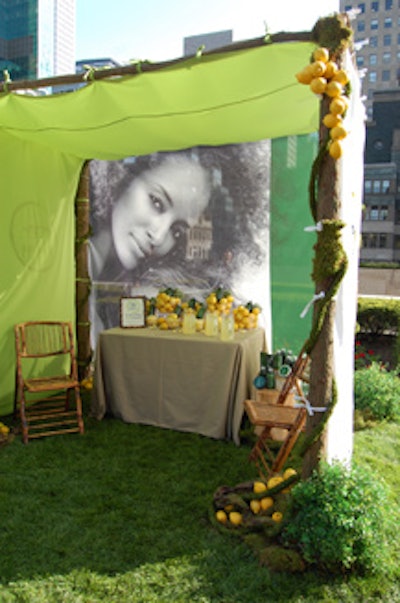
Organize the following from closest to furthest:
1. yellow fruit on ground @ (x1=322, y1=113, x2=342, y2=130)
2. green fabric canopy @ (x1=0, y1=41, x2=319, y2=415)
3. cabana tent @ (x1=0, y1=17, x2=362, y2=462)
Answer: yellow fruit on ground @ (x1=322, y1=113, x2=342, y2=130), cabana tent @ (x1=0, y1=17, x2=362, y2=462), green fabric canopy @ (x1=0, y1=41, x2=319, y2=415)

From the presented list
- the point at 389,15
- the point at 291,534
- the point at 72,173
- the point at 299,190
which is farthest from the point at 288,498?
the point at 389,15

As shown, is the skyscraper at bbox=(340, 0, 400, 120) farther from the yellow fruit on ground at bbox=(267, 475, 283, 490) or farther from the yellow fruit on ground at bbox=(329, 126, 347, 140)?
the yellow fruit on ground at bbox=(267, 475, 283, 490)

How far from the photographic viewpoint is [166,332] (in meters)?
4.66

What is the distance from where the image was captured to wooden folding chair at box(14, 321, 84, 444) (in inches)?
169

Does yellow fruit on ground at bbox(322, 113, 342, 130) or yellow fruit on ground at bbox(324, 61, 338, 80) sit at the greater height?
yellow fruit on ground at bbox(324, 61, 338, 80)

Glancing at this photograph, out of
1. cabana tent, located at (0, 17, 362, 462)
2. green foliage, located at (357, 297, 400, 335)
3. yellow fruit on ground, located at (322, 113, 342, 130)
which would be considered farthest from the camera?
green foliage, located at (357, 297, 400, 335)

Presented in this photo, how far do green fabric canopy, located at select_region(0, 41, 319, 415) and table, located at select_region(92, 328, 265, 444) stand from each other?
992 millimetres

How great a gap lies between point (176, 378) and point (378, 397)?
1.84 meters

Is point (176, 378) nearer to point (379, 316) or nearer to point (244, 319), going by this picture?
point (244, 319)

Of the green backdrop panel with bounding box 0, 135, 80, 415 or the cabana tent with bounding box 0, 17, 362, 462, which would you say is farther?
the green backdrop panel with bounding box 0, 135, 80, 415

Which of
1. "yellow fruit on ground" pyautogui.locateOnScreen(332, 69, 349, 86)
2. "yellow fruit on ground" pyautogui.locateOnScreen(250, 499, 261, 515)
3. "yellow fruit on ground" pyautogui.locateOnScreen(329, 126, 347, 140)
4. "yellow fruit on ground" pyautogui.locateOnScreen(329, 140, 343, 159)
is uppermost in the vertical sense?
"yellow fruit on ground" pyautogui.locateOnScreen(332, 69, 349, 86)

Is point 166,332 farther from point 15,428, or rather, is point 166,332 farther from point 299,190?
point 299,190

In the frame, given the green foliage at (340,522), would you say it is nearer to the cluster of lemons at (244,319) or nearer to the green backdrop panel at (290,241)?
the cluster of lemons at (244,319)

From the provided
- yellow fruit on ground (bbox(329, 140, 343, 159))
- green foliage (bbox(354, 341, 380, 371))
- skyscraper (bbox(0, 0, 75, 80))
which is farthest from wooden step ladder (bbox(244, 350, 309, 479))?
skyscraper (bbox(0, 0, 75, 80))
